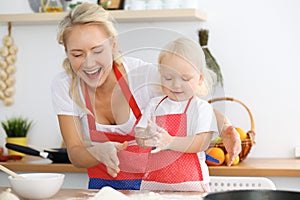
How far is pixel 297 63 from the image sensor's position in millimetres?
2930

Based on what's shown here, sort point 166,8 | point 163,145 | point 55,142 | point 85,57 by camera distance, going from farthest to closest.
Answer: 1. point 55,142
2. point 166,8
3. point 85,57
4. point 163,145

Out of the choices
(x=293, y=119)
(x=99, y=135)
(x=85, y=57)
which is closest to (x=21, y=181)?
(x=99, y=135)

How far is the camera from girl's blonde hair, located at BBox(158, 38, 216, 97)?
161 centimetres

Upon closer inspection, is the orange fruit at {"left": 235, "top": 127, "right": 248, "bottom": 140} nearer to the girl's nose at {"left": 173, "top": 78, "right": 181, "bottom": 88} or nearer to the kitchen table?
the kitchen table

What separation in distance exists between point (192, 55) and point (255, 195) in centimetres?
78

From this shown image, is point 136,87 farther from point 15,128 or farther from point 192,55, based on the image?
point 15,128

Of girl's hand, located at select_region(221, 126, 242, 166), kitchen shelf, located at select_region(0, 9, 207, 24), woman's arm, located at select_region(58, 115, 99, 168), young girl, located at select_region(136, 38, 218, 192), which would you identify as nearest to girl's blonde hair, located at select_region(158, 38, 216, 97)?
young girl, located at select_region(136, 38, 218, 192)

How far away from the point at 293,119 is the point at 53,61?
1219mm

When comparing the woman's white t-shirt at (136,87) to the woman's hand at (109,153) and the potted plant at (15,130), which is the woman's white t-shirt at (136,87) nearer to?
the woman's hand at (109,153)

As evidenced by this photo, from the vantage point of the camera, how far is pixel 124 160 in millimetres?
1702

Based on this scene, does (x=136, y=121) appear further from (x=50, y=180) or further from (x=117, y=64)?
(x=50, y=180)

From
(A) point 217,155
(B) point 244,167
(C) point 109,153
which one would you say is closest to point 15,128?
(A) point 217,155

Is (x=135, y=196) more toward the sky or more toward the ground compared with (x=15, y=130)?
more toward the sky

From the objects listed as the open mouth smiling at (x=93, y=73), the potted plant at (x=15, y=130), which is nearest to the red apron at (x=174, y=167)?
the open mouth smiling at (x=93, y=73)
